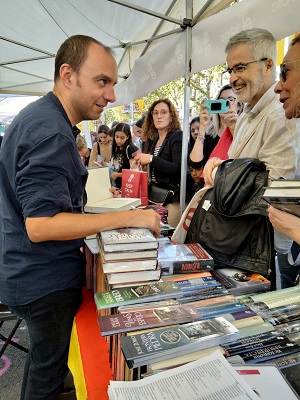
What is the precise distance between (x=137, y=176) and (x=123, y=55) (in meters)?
2.47

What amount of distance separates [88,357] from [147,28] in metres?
2.99

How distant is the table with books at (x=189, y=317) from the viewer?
70 centimetres

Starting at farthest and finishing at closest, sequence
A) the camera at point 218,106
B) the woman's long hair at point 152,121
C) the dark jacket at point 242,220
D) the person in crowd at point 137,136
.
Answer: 1. the person in crowd at point 137,136
2. the woman's long hair at point 152,121
3. the camera at point 218,106
4. the dark jacket at point 242,220

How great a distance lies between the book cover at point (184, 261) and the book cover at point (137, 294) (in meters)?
0.13

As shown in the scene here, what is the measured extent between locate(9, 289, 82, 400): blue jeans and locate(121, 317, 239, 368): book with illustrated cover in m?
0.45

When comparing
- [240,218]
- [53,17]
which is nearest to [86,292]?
[240,218]

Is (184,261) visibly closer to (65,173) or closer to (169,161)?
(65,173)

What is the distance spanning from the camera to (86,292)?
1.35m

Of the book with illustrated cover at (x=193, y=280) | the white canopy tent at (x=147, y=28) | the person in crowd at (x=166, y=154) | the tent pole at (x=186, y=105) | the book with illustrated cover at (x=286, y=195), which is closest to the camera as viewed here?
the book with illustrated cover at (x=286, y=195)

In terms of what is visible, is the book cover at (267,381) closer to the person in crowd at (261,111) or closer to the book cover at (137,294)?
the book cover at (137,294)

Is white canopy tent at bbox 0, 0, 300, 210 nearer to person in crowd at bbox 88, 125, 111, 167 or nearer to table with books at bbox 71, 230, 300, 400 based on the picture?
person in crowd at bbox 88, 125, 111, 167

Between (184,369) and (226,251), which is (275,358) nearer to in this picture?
(184,369)

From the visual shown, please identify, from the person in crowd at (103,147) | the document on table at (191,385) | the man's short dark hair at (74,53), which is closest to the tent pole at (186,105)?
the man's short dark hair at (74,53)

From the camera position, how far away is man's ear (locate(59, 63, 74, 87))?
1073 millimetres
